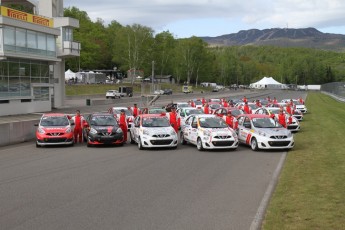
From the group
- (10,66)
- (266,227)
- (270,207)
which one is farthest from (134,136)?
(10,66)

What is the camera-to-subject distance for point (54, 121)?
2161cm

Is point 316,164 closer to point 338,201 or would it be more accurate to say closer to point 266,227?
point 338,201

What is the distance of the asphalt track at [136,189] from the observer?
8320 mm

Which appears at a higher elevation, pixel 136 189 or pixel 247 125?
pixel 247 125

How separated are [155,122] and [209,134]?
109 inches

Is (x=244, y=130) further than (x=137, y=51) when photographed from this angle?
No

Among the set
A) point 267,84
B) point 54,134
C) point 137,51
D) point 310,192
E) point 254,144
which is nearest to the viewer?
point 310,192

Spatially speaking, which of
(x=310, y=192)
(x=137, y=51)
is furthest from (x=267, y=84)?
(x=310, y=192)

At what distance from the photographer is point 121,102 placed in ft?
207

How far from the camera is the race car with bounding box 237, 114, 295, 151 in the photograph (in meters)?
18.5

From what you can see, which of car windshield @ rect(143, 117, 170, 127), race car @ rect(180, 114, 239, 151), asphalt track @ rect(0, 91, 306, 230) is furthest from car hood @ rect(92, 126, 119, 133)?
race car @ rect(180, 114, 239, 151)

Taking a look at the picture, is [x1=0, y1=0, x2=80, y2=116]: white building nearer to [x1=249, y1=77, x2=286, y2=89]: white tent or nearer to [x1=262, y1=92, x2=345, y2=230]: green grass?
[x1=262, y1=92, x2=345, y2=230]: green grass

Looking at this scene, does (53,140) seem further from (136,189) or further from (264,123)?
(136,189)

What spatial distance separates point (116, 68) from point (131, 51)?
52.6 ft
